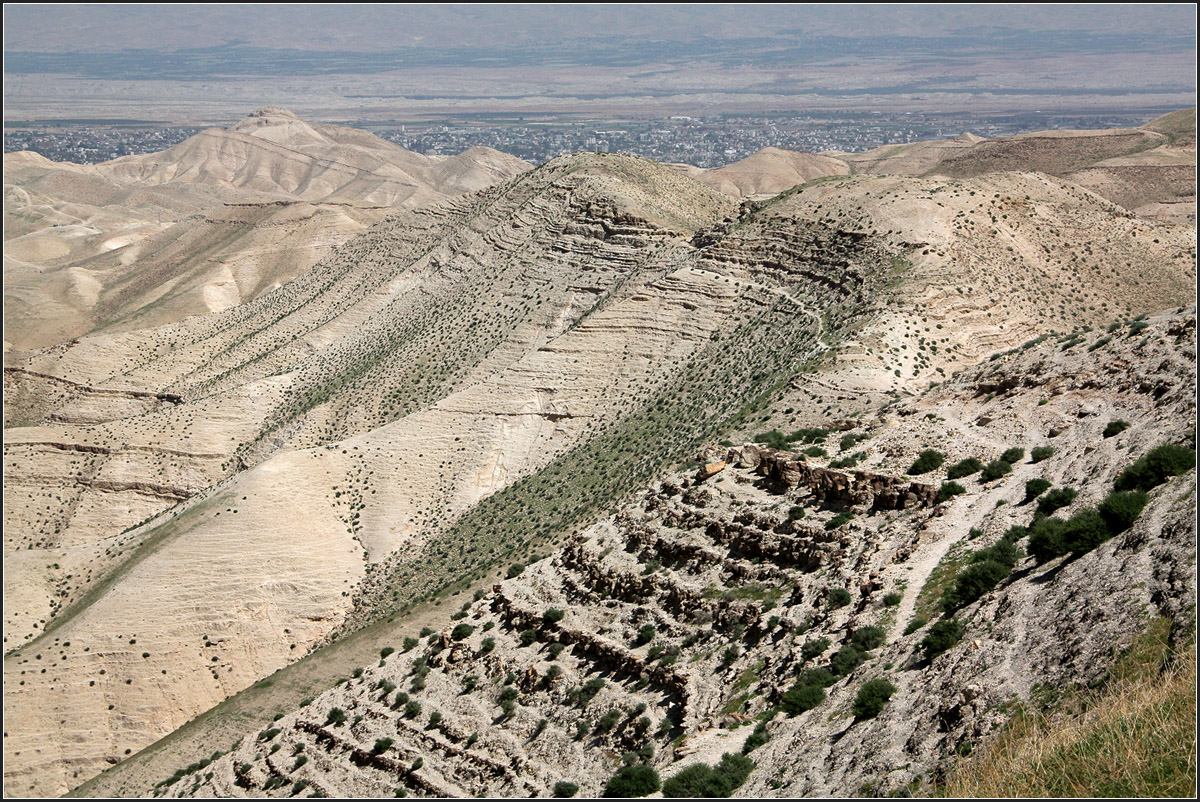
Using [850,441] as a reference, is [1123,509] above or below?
above

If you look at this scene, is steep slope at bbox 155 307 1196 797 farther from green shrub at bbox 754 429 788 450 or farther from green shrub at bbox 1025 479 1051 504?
green shrub at bbox 754 429 788 450

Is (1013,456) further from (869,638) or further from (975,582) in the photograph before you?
(869,638)

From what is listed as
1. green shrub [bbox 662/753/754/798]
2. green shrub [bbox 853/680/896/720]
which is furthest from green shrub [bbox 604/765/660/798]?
green shrub [bbox 853/680/896/720]

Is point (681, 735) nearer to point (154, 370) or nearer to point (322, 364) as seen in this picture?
point (322, 364)

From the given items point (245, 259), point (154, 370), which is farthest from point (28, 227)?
point (154, 370)

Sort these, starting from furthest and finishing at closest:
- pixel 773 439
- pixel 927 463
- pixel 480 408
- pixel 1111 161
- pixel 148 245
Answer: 1. pixel 148 245
2. pixel 1111 161
3. pixel 480 408
4. pixel 773 439
5. pixel 927 463

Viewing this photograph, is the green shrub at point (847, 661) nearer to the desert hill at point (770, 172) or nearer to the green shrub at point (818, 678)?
the green shrub at point (818, 678)

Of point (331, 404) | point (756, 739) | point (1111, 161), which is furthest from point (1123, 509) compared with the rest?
point (1111, 161)
